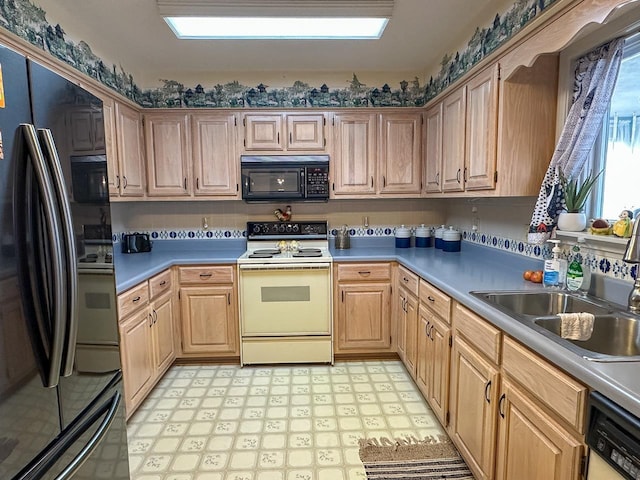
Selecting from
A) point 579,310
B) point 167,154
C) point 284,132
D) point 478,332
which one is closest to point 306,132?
point 284,132

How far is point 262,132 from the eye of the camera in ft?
10.4

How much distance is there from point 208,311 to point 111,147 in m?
1.41

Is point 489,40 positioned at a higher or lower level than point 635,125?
higher

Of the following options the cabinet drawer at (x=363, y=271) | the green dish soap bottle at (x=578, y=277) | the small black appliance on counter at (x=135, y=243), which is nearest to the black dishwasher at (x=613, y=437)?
the green dish soap bottle at (x=578, y=277)

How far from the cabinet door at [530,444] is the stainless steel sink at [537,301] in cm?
42

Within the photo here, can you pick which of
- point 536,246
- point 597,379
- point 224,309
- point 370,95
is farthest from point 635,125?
point 224,309

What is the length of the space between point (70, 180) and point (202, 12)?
1.45 m

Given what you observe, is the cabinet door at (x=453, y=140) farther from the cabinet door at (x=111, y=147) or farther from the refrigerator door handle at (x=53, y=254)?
the cabinet door at (x=111, y=147)

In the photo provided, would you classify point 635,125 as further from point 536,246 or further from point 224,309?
point 224,309

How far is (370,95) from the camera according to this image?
10.9 feet

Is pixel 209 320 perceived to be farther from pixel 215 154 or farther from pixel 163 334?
pixel 215 154

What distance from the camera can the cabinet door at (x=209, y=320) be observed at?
2.95 m

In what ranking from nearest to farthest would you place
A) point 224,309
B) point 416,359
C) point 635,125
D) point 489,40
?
point 635,125, point 489,40, point 416,359, point 224,309

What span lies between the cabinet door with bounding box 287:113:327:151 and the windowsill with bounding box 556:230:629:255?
6.50 feet
